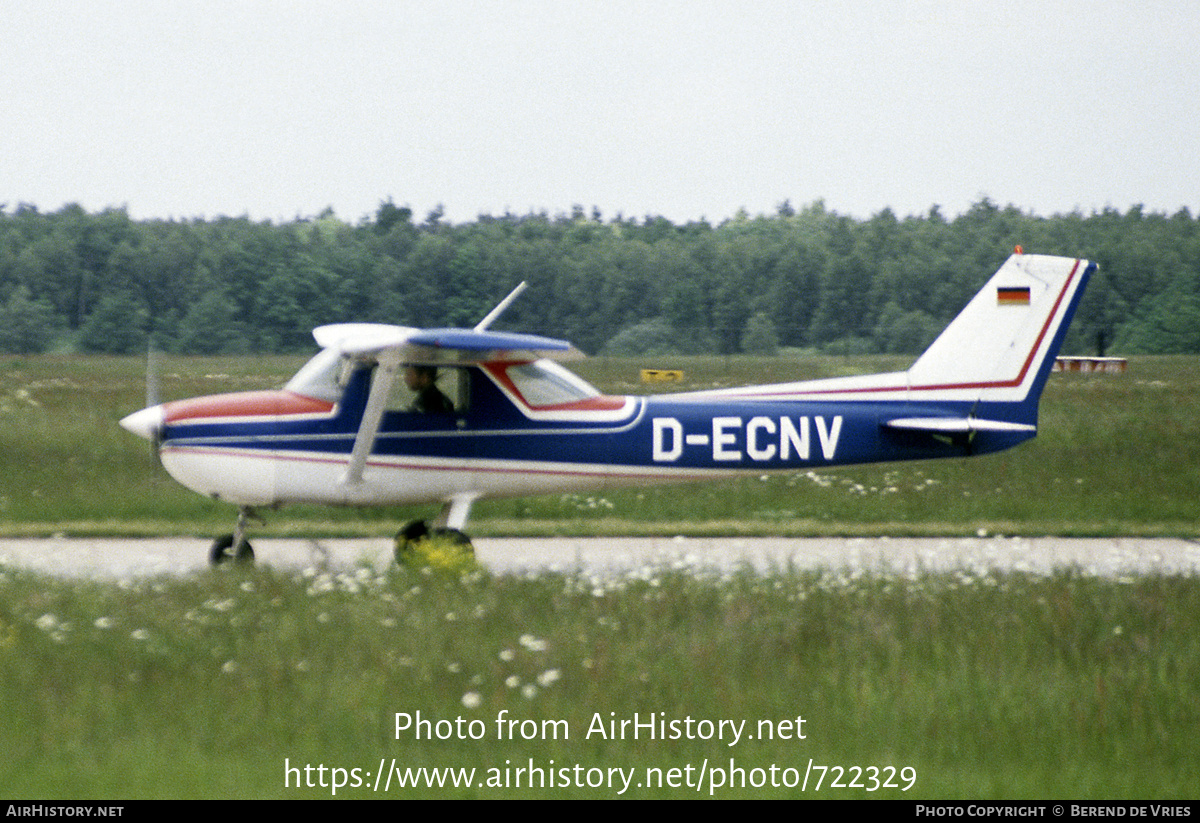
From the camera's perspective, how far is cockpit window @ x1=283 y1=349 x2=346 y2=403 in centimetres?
1129

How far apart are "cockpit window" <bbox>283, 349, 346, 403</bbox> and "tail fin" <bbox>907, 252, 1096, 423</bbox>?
5117mm

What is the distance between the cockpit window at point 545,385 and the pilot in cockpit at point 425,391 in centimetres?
61

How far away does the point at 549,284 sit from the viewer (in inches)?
2918

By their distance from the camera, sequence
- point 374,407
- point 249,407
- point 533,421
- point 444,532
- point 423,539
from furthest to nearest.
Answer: point 533,421, point 423,539, point 444,532, point 249,407, point 374,407

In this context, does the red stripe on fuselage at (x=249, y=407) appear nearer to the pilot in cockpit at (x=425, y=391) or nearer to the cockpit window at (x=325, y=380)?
the cockpit window at (x=325, y=380)

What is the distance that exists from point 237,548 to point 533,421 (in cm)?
273

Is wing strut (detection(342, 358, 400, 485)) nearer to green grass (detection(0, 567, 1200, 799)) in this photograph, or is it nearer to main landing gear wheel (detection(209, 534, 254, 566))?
main landing gear wheel (detection(209, 534, 254, 566))

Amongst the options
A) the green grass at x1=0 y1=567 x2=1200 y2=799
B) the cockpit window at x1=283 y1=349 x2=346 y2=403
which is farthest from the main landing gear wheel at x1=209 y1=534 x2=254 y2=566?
the green grass at x1=0 y1=567 x2=1200 y2=799

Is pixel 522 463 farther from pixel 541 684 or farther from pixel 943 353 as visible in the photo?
pixel 541 684

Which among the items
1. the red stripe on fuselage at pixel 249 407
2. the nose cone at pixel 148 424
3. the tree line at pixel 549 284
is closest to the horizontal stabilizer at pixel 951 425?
the red stripe on fuselage at pixel 249 407

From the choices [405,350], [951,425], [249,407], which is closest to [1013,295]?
[951,425]

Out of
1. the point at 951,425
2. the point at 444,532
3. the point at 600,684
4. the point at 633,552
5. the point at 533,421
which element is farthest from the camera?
the point at 633,552

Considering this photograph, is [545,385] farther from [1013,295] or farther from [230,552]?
[1013,295]

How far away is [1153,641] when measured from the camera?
7871mm
